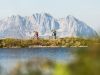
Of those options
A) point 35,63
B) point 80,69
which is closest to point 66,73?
point 80,69

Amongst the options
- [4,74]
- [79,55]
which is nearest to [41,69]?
[79,55]

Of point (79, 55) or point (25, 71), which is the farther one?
point (25, 71)

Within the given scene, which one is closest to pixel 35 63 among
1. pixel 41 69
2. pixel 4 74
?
pixel 41 69

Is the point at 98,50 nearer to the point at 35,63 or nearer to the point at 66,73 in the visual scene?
the point at 66,73

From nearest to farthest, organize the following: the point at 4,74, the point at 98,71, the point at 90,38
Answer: the point at 98,71 → the point at 90,38 → the point at 4,74

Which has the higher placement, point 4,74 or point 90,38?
point 90,38

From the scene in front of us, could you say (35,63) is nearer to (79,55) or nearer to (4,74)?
(79,55)

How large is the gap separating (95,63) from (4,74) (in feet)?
1.83

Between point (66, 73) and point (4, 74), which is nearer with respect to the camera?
point (66, 73)

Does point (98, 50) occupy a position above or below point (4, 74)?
above

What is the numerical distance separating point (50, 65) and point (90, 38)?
0.53 feet

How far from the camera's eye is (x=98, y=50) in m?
1.12

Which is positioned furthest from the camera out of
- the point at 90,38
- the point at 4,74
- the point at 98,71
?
the point at 4,74

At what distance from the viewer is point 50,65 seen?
1233mm
